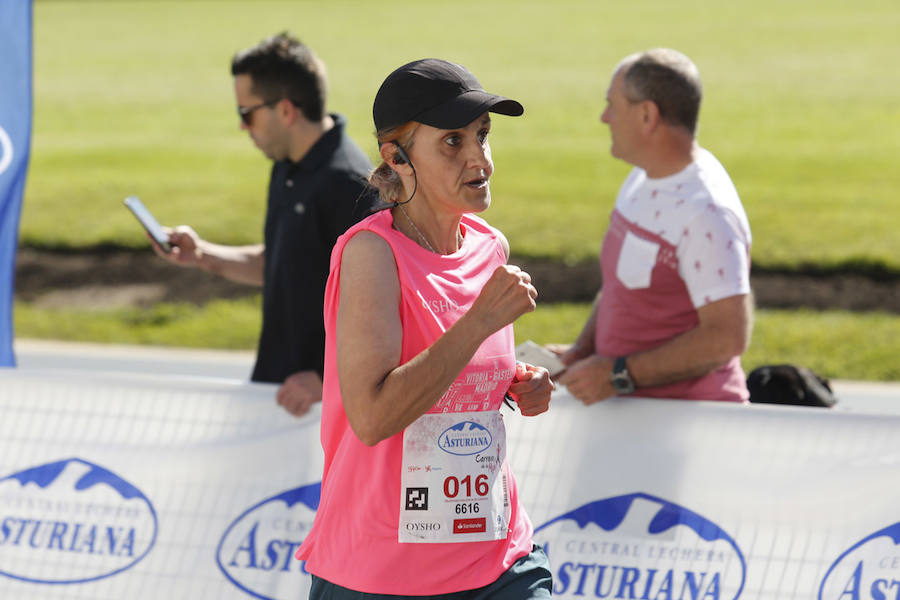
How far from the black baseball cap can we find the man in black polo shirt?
171 cm

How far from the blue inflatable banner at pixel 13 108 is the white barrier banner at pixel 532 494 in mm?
781

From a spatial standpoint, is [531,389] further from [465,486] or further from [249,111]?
[249,111]

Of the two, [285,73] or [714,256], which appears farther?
[285,73]

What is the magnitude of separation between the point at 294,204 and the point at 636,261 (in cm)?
135

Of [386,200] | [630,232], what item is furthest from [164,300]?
[386,200]

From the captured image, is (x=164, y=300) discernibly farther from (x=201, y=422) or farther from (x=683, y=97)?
(x=683, y=97)

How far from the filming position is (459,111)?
2.71 m

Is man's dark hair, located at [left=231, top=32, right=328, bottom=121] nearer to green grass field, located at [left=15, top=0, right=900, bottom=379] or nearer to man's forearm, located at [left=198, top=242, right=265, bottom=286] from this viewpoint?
man's forearm, located at [left=198, top=242, right=265, bottom=286]

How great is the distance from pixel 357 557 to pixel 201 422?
1.98 meters

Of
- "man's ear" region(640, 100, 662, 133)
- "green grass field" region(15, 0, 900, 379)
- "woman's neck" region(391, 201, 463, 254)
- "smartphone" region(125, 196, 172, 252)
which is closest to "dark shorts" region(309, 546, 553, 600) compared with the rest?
"woman's neck" region(391, 201, 463, 254)

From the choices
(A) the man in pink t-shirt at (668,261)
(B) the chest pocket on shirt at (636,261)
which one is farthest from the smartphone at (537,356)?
(B) the chest pocket on shirt at (636,261)

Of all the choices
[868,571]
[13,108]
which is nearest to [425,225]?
[868,571]

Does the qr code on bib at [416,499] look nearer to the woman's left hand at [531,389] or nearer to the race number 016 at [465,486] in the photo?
the race number 016 at [465,486]

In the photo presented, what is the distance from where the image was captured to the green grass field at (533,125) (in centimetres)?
1164
